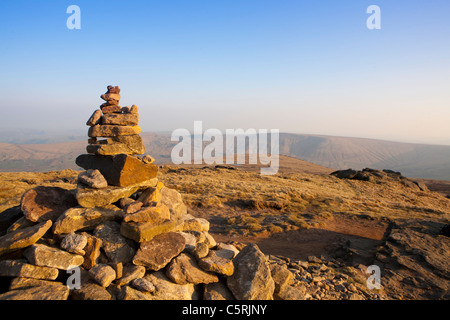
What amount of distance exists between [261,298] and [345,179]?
40899 mm

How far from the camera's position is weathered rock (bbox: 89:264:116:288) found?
17.8ft

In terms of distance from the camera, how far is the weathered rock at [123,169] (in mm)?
7922

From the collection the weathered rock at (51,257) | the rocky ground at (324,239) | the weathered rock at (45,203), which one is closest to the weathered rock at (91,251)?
the weathered rock at (51,257)

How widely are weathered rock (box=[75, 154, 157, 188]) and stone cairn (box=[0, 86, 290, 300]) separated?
3 cm

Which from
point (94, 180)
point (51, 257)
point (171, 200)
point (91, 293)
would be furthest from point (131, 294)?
point (171, 200)

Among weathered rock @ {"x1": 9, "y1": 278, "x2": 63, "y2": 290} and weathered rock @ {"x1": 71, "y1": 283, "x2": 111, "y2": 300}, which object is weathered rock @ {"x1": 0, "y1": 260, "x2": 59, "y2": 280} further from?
weathered rock @ {"x1": 71, "y1": 283, "x2": 111, "y2": 300}

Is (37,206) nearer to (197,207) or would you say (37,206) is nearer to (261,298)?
(261,298)

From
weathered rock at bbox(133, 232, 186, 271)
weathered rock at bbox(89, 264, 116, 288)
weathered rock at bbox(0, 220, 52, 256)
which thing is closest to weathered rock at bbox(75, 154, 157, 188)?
weathered rock at bbox(0, 220, 52, 256)

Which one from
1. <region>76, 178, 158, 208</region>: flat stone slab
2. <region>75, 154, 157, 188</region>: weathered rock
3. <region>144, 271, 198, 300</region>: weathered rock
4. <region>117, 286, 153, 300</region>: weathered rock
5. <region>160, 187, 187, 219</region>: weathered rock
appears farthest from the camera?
<region>160, 187, 187, 219</region>: weathered rock

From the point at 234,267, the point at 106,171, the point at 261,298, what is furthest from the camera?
the point at 106,171

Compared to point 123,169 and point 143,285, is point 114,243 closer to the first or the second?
point 143,285

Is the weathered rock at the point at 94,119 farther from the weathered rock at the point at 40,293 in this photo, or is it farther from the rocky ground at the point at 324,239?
the rocky ground at the point at 324,239

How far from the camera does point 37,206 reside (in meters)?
7.34
